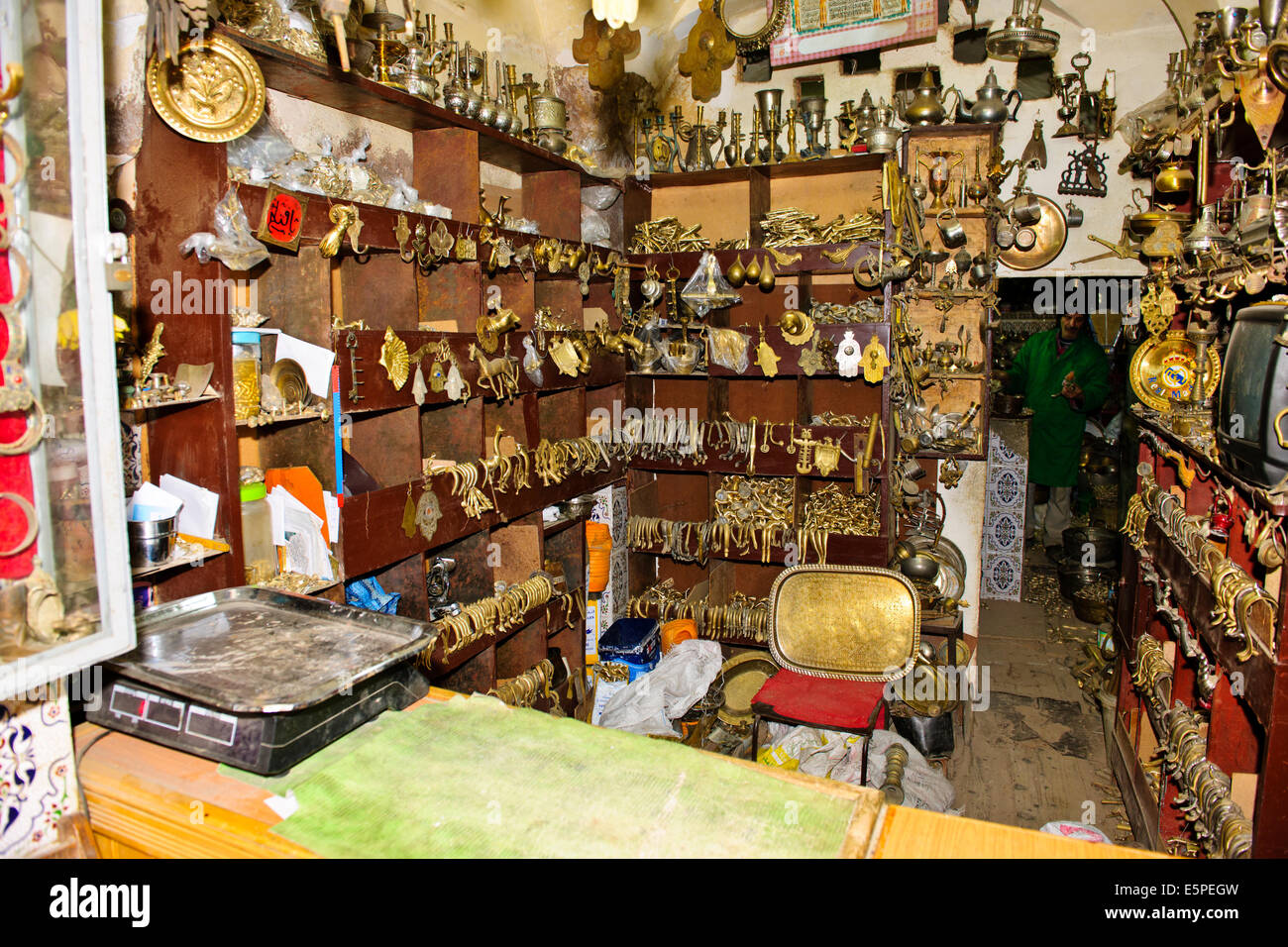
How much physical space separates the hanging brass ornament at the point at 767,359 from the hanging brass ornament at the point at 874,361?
21.9 inches

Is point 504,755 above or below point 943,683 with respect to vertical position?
above

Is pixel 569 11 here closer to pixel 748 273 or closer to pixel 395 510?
pixel 748 273

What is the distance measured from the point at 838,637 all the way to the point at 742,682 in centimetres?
132

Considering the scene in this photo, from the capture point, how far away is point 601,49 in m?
5.38

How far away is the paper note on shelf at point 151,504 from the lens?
241cm

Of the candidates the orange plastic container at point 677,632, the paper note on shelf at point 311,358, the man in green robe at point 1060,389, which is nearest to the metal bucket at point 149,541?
the paper note on shelf at point 311,358

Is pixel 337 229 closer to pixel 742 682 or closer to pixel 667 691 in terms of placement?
pixel 667 691

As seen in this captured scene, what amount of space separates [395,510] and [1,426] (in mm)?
1962

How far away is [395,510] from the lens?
346 cm

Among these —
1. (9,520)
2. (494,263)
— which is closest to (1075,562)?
(494,263)

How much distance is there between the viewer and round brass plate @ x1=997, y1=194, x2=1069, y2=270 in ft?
18.7

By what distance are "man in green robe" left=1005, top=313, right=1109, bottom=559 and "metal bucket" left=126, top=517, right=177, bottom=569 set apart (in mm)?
7930

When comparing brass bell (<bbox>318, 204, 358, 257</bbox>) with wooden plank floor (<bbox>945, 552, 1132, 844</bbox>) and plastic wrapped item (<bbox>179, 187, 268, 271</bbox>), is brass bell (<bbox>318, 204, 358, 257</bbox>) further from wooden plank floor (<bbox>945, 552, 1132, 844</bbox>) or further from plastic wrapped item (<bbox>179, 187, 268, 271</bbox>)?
wooden plank floor (<bbox>945, 552, 1132, 844</bbox>)

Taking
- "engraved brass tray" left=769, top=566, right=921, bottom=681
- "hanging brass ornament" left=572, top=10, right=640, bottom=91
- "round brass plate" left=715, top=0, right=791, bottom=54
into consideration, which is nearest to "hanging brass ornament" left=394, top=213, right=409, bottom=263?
"engraved brass tray" left=769, top=566, right=921, bottom=681
